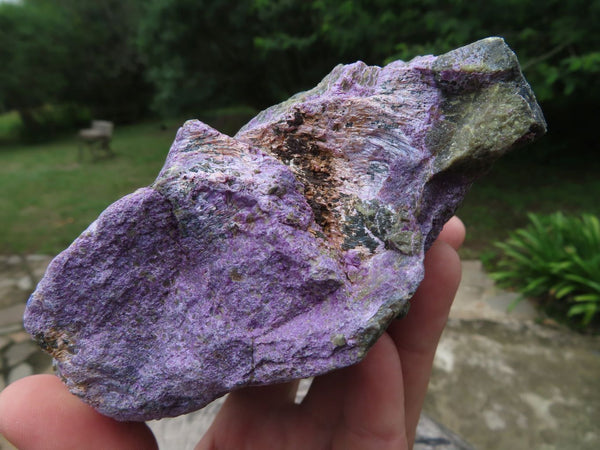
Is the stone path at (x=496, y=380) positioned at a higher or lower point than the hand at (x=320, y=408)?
lower

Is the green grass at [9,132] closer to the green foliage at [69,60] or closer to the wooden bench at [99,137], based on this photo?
the green foliage at [69,60]

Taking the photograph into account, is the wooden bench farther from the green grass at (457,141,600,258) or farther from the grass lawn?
the green grass at (457,141,600,258)

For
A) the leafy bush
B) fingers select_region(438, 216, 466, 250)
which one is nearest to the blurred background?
the leafy bush

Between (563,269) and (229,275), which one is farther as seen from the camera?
(563,269)

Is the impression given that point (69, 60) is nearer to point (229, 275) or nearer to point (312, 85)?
point (312, 85)

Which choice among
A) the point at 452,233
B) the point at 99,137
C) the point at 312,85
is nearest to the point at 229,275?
the point at 452,233

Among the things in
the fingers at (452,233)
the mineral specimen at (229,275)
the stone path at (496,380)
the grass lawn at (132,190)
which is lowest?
the grass lawn at (132,190)

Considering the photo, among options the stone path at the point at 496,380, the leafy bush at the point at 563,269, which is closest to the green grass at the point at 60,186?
the stone path at the point at 496,380
